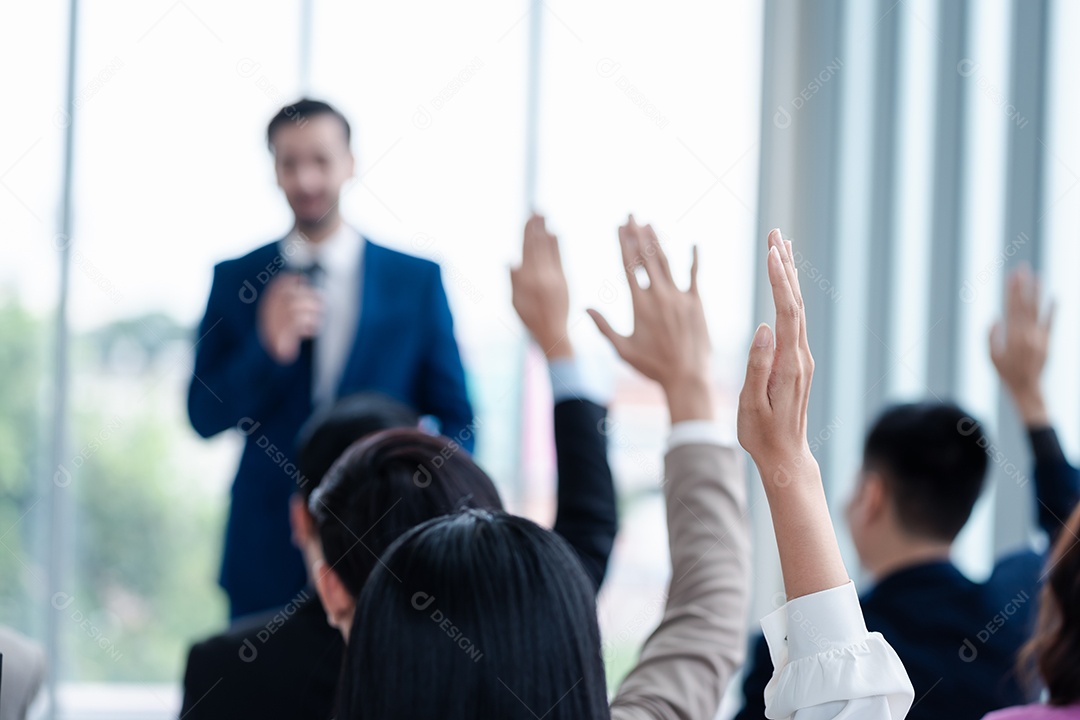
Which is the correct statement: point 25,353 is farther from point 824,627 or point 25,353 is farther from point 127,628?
point 824,627

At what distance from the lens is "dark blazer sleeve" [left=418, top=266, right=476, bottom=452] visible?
7.17 feet

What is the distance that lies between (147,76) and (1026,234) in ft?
9.14

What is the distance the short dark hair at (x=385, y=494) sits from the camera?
112cm

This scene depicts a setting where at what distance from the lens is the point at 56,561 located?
10.9ft

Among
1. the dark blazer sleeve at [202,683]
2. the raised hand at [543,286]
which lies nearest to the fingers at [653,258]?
the raised hand at [543,286]

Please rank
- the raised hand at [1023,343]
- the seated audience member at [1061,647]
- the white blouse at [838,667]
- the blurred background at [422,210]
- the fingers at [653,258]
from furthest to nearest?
1. the blurred background at [422,210]
2. the raised hand at [1023,343]
3. the fingers at [653,258]
4. the seated audience member at [1061,647]
5. the white blouse at [838,667]

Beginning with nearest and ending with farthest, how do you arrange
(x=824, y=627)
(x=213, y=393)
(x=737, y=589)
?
(x=824, y=627) → (x=737, y=589) → (x=213, y=393)

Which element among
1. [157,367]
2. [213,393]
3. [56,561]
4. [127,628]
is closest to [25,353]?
[157,367]

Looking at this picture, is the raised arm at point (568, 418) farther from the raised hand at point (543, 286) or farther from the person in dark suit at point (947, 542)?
the person in dark suit at point (947, 542)

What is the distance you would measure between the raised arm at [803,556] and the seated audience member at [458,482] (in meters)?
0.29

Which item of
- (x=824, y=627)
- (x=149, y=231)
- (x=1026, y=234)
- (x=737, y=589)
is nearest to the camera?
(x=824, y=627)

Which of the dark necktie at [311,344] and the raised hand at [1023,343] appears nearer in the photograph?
the raised hand at [1023,343]

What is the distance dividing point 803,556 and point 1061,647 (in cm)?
50

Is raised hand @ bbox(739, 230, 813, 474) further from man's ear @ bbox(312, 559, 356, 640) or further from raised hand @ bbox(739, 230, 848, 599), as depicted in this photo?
man's ear @ bbox(312, 559, 356, 640)
